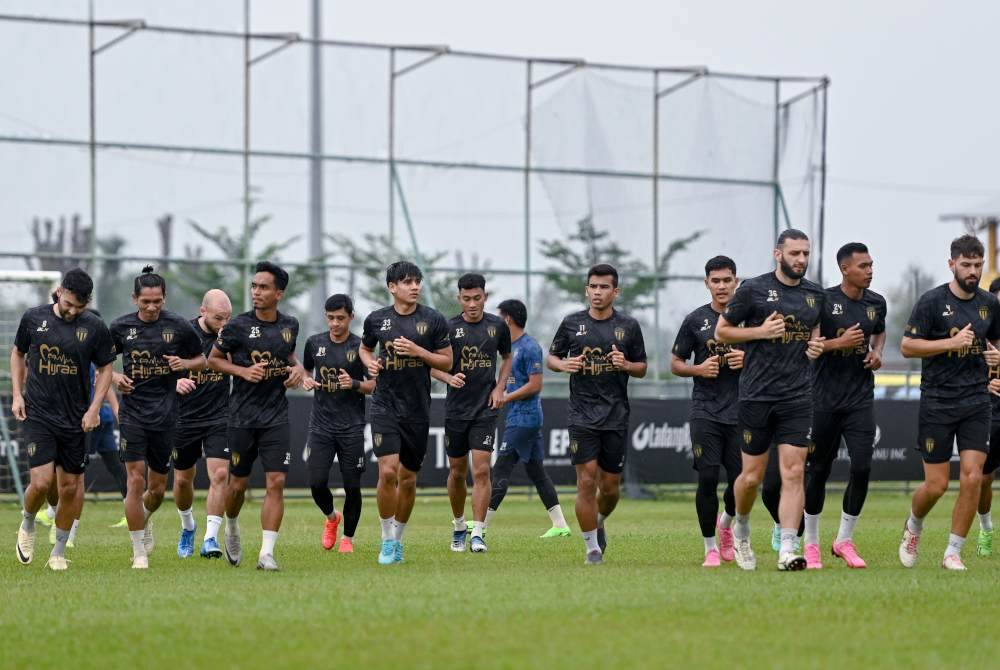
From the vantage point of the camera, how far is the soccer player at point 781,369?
39.5ft

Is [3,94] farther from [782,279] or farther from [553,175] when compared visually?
[782,279]

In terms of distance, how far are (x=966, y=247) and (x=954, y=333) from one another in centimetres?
66

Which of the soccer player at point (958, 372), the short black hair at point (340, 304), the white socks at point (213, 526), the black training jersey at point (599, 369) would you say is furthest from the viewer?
the short black hair at point (340, 304)

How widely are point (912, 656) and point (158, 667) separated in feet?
12.1

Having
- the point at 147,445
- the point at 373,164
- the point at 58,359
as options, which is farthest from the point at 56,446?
the point at 373,164

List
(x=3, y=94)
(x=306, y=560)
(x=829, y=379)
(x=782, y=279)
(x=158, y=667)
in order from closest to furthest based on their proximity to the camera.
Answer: (x=158, y=667), (x=782, y=279), (x=829, y=379), (x=306, y=560), (x=3, y=94)

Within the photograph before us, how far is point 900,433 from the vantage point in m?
27.6

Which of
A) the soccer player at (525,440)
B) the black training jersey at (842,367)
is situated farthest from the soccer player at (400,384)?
the soccer player at (525,440)

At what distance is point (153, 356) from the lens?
14164 millimetres

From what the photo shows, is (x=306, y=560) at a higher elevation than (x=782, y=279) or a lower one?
lower

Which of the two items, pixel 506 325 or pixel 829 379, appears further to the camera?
pixel 506 325

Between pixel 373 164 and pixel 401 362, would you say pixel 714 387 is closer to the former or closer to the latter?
pixel 401 362

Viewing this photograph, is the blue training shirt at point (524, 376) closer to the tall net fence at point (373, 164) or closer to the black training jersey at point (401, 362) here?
the black training jersey at point (401, 362)

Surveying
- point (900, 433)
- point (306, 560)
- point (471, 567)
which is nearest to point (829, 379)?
point (471, 567)
